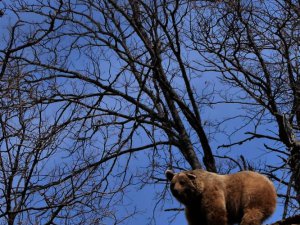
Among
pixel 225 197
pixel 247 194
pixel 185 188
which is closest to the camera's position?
pixel 247 194

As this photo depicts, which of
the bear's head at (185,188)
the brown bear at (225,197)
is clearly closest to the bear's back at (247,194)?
the brown bear at (225,197)

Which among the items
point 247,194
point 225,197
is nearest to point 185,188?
point 225,197

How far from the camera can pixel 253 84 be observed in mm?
13328

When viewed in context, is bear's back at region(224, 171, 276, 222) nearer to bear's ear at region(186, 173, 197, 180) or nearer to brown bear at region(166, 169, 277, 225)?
brown bear at region(166, 169, 277, 225)

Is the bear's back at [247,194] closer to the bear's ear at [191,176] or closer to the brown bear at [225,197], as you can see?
the brown bear at [225,197]

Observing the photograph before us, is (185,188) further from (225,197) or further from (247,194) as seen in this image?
(247,194)

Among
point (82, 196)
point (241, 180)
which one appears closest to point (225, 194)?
point (241, 180)

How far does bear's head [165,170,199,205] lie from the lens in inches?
281

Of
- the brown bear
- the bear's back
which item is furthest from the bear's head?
the bear's back

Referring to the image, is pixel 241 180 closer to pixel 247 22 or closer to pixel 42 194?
pixel 42 194

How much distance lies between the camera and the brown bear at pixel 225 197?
6.75 metres

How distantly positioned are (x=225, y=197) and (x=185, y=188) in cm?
54

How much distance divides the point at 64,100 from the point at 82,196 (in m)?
3.74

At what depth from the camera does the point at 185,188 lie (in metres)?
7.17
